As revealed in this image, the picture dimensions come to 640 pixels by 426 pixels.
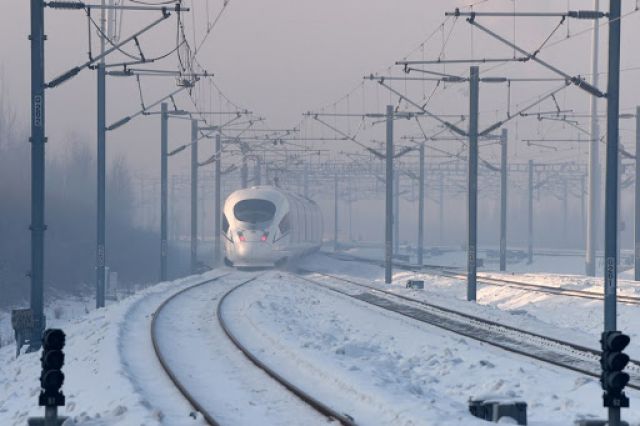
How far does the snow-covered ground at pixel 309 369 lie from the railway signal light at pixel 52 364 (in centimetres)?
143

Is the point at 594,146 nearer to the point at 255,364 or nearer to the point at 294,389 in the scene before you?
the point at 255,364

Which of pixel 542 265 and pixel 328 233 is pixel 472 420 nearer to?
pixel 542 265

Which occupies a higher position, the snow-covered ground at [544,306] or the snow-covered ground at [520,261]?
the snow-covered ground at [544,306]

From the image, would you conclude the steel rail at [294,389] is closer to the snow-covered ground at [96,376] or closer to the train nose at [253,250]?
the snow-covered ground at [96,376]

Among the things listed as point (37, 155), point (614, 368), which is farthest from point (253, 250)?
point (614, 368)

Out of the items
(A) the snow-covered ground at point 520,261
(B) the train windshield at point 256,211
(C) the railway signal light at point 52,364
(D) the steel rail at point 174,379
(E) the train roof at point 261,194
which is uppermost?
(E) the train roof at point 261,194

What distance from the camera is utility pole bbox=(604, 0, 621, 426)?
20.8m

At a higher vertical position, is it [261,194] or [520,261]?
[261,194]

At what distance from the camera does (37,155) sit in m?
22.1

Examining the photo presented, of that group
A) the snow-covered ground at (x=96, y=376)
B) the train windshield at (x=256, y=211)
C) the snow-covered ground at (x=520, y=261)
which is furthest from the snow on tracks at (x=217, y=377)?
the snow-covered ground at (x=520, y=261)

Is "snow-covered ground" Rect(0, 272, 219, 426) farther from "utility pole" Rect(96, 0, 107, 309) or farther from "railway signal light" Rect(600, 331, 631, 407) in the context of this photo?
"utility pole" Rect(96, 0, 107, 309)

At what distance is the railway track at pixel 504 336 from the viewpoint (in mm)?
18141

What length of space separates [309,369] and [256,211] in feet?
107

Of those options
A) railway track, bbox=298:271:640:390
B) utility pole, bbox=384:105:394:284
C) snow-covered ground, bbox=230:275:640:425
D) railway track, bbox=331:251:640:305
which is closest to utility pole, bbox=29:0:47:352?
snow-covered ground, bbox=230:275:640:425
